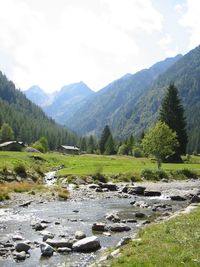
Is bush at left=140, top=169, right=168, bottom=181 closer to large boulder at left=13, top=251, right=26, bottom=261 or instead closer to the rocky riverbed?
the rocky riverbed

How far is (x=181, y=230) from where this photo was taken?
2711 centimetres

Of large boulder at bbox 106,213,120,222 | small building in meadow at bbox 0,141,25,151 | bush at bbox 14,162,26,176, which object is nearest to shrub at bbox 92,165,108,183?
bush at bbox 14,162,26,176

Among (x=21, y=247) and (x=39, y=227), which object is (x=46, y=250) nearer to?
(x=21, y=247)

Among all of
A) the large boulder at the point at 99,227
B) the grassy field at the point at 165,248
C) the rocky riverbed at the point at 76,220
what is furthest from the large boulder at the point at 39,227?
the grassy field at the point at 165,248

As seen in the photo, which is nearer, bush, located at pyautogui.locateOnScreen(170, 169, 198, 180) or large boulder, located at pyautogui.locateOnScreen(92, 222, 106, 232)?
large boulder, located at pyautogui.locateOnScreen(92, 222, 106, 232)

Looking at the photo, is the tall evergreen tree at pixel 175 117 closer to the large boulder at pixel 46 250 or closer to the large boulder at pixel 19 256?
the large boulder at pixel 46 250

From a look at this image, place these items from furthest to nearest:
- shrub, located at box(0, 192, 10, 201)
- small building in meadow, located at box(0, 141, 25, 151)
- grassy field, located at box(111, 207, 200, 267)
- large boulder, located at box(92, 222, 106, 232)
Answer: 1. small building in meadow, located at box(0, 141, 25, 151)
2. shrub, located at box(0, 192, 10, 201)
3. large boulder, located at box(92, 222, 106, 232)
4. grassy field, located at box(111, 207, 200, 267)

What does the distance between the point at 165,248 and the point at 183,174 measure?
65.2 metres

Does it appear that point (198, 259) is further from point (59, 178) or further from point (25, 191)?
point (59, 178)

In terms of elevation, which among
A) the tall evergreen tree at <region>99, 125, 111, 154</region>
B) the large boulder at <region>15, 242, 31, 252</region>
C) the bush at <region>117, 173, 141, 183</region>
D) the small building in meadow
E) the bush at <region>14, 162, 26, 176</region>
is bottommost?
the large boulder at <region>15, 242, 31, 252</region>

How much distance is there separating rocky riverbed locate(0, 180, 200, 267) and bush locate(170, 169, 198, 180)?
702 inches

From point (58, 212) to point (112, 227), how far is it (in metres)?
10.7

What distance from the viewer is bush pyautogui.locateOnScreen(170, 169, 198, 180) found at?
85.1 metres

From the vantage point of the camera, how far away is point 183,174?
284 ft
